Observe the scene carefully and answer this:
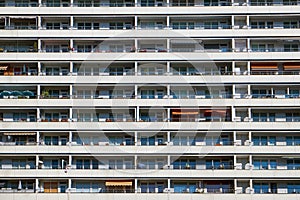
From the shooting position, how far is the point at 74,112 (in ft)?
202

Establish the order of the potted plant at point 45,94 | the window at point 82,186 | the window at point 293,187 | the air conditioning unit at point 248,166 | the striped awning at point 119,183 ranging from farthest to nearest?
1. the potted plant at point 45,94
2. the window at point 82,186
3. the window at point 293,187
4. the striped awning at point 119,183
5. the air conditioning unit at point 248,166

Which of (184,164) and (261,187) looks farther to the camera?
(184,164)

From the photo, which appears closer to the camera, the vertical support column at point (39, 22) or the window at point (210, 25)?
the vertical support column at point (39, 22)

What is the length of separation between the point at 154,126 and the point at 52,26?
13251 mm

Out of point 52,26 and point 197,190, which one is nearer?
point 197,190

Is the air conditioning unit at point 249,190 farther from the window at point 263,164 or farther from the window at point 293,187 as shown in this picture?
the window at point 293,187

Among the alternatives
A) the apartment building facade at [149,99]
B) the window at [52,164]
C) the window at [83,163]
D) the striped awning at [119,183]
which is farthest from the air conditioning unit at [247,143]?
the window at [52,164]

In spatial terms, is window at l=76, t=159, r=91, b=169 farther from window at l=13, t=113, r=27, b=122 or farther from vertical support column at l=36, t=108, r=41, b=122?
window at l=13, t=113, r=27, b=122

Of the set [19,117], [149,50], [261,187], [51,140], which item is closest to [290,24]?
[149,50]

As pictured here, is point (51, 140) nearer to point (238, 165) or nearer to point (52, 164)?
point (52, 164)

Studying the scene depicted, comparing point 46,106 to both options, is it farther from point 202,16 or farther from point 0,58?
point 202,16

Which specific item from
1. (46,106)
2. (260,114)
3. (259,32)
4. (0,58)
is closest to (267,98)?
(260,114)

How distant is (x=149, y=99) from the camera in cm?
6116

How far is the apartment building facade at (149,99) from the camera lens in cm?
6003
